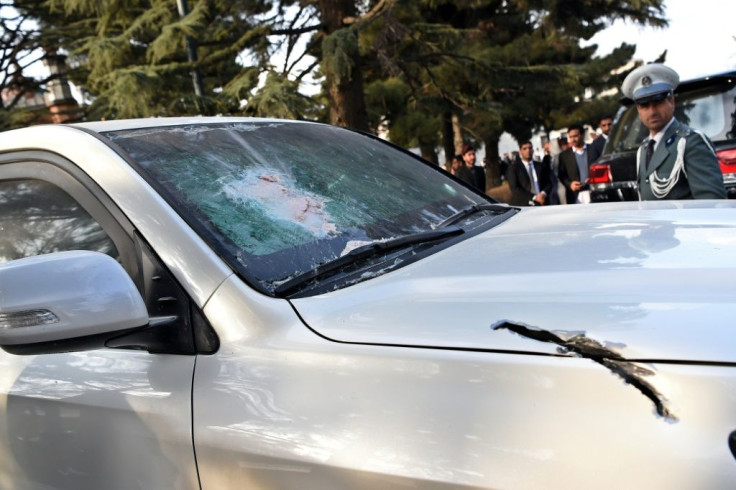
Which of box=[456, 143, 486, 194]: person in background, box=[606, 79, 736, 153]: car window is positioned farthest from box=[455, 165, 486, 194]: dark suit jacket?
box=[606, 79, 736, 153]: car window

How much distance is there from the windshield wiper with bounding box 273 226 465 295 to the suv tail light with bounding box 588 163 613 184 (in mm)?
3803

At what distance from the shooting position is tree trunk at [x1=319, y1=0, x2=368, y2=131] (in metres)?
10.4

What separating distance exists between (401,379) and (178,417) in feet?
1.64

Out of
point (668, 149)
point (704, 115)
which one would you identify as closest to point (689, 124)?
point (704, 115)

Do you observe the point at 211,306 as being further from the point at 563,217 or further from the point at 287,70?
the point at 287,70

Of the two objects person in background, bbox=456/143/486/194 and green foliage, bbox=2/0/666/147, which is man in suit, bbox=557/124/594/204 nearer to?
person in background, bbox=456/143/486/194

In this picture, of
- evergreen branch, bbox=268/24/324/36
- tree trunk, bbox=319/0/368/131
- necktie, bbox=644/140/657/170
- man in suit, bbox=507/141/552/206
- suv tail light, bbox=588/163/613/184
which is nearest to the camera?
necktie, bbox=644/140/657/170

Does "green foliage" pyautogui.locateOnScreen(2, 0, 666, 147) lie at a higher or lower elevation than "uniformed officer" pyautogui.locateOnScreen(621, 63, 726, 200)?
higher

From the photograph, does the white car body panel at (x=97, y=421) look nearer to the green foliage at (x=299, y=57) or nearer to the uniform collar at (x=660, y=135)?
the uniform collar at (x=660, y=135)

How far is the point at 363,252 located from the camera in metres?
1.70

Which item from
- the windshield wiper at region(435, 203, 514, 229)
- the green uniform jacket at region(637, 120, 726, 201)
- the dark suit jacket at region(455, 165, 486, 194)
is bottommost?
the dark suit jacket at region(455, 165, 486, 194)

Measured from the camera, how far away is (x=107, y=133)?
1887 millimetres

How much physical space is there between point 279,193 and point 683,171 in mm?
2288

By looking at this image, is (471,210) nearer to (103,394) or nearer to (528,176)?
(103,394)
